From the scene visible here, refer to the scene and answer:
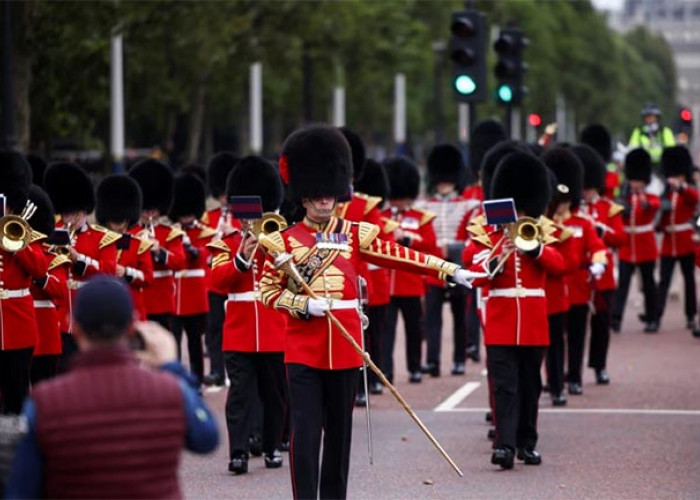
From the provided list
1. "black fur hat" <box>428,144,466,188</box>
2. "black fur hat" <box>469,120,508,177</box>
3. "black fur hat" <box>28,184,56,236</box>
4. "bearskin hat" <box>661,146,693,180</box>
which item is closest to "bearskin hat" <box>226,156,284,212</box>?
"black fur hat" <box>28,184,56,236</box>

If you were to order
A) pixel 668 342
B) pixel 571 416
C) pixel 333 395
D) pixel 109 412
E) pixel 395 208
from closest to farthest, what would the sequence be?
pixel 109 412, pixel 333 395, pixel 571 416, pixel 395 208, pixel 668 342

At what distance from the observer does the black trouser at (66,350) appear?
36.5 feet

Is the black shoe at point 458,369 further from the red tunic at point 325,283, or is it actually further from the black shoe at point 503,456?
the red tunic at point 325,283

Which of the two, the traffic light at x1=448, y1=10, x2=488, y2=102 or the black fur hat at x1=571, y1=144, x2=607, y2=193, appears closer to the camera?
the black fur hat at x1=571, y1=144, x2=607, y2=193

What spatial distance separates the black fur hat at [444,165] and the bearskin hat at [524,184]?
532cm

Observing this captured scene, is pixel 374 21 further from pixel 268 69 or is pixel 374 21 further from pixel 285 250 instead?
pixel 285 250

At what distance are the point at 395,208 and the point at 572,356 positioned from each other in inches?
79.5

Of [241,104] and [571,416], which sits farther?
[241,104]

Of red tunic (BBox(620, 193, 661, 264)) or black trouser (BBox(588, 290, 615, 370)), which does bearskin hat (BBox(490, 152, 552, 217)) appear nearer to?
black trouser (BBox(588, 290, 615, 370))

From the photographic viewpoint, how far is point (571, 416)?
1248 cm

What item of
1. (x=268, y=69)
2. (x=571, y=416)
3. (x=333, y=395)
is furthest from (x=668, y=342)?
(x=268, y=69)

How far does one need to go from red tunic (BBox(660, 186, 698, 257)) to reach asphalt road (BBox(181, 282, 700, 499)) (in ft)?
10.4

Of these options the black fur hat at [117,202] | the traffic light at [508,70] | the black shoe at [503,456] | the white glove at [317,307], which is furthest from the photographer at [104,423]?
the traffic light at [508,70]

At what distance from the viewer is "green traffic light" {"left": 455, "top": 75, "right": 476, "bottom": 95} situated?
17891 mm
